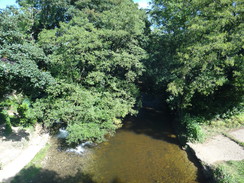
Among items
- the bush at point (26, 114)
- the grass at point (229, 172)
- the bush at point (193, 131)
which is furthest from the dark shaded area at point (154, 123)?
the bush at point (26, 114)

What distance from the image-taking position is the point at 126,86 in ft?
39.8

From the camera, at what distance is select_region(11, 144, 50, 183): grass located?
7784mm

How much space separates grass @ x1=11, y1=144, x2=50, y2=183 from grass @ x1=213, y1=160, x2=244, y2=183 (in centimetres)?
907

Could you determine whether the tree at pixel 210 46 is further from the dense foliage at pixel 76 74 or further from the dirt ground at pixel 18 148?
the dirt ground at pixel 18 148

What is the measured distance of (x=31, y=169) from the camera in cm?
842

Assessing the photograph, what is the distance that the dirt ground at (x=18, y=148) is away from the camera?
8141mm

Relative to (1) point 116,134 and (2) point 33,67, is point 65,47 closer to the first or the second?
(2) point 33,67

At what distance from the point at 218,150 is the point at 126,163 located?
5.68 metres

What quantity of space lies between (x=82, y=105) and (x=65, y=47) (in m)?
4.16

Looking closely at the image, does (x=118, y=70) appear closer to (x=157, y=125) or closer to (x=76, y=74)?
(x=76, y=74)

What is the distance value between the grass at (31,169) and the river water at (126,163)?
10.3 inches

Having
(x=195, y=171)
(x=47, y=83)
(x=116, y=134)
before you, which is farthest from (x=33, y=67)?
(x=195, y=171)

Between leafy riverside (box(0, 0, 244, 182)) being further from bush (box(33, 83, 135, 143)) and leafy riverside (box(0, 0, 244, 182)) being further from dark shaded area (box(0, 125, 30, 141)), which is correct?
dark shaded area (box(0, 125, 30, 141))

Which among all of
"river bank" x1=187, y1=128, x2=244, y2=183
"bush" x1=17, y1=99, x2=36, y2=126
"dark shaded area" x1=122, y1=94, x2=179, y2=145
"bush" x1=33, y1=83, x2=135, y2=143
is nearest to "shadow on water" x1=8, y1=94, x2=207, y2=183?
"dark shaded area" x1=122, y1=94, x2=179, y2=145
